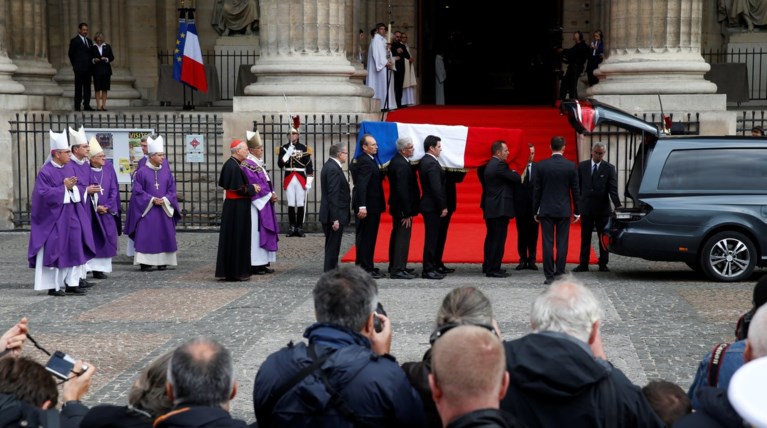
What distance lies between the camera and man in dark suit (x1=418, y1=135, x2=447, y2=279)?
13.9 meters

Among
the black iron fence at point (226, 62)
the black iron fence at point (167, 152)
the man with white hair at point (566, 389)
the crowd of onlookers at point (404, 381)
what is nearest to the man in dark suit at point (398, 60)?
the black iron fence at point (226, 62)

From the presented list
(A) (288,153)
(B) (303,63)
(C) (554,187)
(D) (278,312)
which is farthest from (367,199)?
(B) (303,63)

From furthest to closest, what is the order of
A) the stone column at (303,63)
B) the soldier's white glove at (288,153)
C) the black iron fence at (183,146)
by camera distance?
1. the stone column at (303,63)
2. the black iron fence at (183,146)
3. the soldier's white glove at (288,153)

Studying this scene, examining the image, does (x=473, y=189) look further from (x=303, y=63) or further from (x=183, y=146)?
(x=183, y=146)

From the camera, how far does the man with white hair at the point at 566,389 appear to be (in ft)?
13.3

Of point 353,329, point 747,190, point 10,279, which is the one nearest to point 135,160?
point 10,279

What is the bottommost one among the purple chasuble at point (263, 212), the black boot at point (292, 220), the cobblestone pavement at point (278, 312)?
the cobblestone pavement at point (278, 312)

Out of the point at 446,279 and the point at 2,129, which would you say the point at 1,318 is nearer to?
the point at 446,279

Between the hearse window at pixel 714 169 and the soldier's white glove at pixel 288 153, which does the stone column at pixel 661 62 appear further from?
the soldier's white glove at pixel 288 153

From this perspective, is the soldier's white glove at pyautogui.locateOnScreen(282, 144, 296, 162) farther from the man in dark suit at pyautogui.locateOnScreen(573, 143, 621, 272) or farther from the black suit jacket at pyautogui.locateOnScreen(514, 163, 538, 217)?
the man in dark suit at pyautogui.locateOnScreen(573, 143, 621, 272)

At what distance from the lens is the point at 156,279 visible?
Result: 554 inches

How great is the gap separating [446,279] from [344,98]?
6008 millimetres

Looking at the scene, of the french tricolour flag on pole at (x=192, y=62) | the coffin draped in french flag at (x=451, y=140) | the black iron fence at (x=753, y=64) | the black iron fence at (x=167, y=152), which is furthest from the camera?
the black iron fence at (x=753, y=64)

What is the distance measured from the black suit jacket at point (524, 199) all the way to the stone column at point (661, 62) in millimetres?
4893
